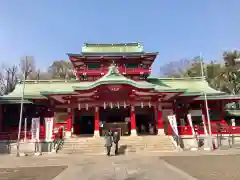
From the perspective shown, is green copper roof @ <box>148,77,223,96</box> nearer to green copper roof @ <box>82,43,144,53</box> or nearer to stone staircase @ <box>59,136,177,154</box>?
green copper roof @ <box>82,43,144,53</box>

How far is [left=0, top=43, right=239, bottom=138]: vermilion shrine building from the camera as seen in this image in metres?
22.7

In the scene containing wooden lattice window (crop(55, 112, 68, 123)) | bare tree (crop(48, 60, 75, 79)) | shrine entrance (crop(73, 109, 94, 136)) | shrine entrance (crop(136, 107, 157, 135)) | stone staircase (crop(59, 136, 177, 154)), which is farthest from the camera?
bare tree (crop(48, 60, 75, 79))

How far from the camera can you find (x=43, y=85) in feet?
96.2

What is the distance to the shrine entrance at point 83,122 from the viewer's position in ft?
85.6

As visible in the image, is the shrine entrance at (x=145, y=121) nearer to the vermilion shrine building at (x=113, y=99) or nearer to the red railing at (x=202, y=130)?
the vermilion shrine building at (x=113, y=99)

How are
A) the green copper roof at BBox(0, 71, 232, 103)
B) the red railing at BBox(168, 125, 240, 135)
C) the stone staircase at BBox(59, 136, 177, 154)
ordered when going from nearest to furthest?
the stone staircase at BBox(59, 136, 177, 154) → the red railing at BBox(168, 125, 240, 135) → the green copper roof at BBox(0, 71, 232, 103)

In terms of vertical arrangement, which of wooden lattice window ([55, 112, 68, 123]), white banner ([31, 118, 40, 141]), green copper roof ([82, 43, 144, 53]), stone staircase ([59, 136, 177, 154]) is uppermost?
green copper roof ([82, 43, 144, 53])

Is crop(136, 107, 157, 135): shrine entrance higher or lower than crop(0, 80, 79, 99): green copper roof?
lower

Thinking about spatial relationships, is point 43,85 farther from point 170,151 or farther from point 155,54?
point 170,151

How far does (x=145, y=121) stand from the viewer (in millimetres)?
28688

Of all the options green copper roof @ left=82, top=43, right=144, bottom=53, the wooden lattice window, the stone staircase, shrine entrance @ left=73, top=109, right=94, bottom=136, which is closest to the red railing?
the stone staircase

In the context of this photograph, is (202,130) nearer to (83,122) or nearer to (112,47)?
(83,122)

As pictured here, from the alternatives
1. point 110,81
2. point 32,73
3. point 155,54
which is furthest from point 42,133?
point 32,73

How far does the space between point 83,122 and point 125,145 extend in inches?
367
